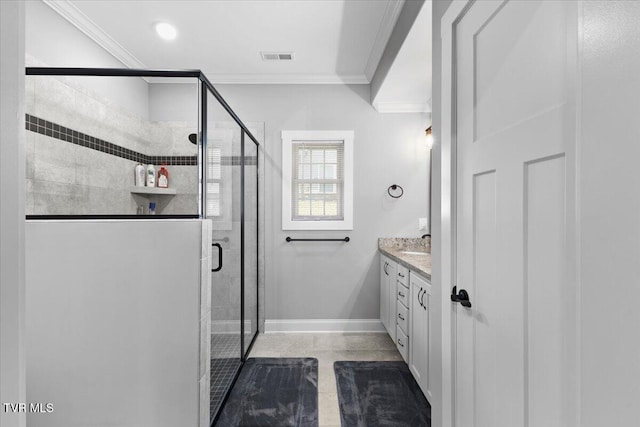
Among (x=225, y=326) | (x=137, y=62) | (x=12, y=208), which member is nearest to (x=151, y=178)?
(x=225, y=326)

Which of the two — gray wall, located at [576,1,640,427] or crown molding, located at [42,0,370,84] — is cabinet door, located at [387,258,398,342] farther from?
gray wall, located at [576,1,640,427]

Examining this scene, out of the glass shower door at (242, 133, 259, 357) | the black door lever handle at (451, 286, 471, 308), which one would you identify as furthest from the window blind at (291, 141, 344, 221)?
the black door lever handle at (451, 286, 471, 308)

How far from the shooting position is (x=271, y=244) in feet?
10.9

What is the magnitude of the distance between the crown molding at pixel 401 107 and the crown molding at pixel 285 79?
29 cm

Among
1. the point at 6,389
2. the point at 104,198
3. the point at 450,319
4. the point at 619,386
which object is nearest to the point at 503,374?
the point at 450,319

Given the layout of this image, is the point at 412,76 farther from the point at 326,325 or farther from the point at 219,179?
the point at 326,325

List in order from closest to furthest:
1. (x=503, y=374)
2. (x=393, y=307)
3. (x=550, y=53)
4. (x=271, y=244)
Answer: (x=550, y=53) → (x=503, y=374) → (x=393, y=307) → (x=271, y=244)

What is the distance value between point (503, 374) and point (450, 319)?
34 cm

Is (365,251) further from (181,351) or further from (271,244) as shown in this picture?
(181,351)

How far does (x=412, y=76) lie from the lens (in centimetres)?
270

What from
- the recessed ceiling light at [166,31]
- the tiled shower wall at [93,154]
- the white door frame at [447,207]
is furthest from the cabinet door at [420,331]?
the recessed ceiling light at [166,31]

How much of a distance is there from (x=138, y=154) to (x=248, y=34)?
4.75ft

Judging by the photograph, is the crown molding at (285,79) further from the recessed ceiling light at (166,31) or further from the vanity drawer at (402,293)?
the vanity drawer at (402,293)

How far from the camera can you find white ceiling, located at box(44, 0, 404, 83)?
2.23 metres
